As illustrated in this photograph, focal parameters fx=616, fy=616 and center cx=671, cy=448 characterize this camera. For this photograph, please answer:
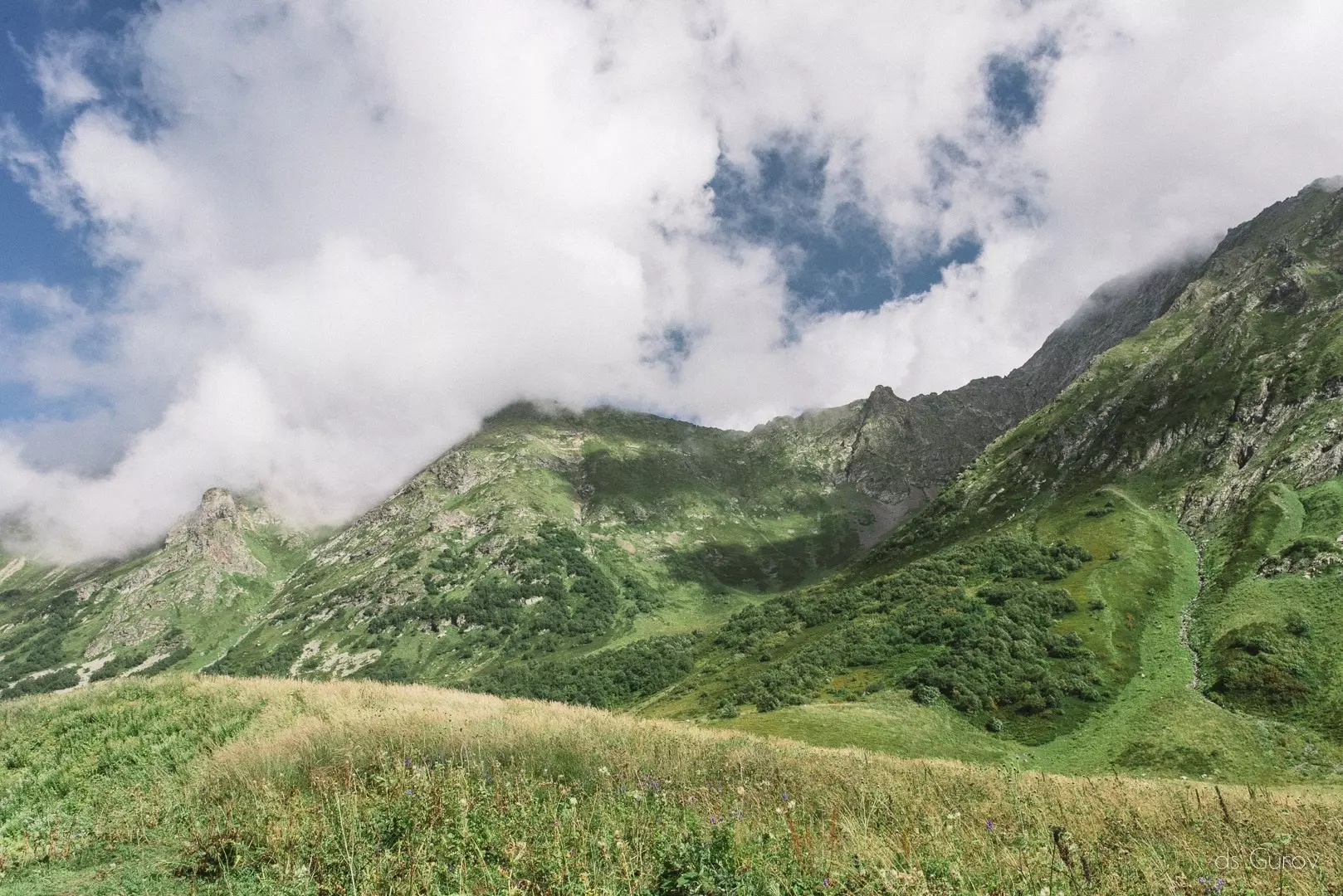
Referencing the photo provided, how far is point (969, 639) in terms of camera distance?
84.8 m

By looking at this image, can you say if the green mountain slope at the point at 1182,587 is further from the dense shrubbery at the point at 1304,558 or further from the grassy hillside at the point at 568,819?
the grassy hillside at the point at 568,819

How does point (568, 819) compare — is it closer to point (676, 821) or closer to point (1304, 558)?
point (676, 821)

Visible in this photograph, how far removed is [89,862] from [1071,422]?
773 feet

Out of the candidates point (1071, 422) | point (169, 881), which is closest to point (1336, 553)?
point (169, 881)

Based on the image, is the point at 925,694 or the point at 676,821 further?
the point at 925,694

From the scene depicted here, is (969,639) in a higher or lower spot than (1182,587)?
lower

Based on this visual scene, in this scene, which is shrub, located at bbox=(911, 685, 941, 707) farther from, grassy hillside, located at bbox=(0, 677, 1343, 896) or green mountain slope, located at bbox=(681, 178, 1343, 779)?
grassy hillside, located at bbox=(0, 677, 1343, 896)

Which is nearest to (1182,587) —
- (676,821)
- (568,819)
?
(676,821)

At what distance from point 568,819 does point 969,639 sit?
88.0 metres

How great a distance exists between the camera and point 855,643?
104 m

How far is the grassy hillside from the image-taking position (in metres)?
8.23

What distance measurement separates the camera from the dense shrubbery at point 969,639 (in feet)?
240

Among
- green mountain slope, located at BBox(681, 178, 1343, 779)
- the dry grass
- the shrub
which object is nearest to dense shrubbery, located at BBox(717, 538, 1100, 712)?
the shrub

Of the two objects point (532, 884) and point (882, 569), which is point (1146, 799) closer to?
point (532, 884)
